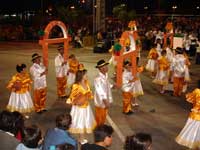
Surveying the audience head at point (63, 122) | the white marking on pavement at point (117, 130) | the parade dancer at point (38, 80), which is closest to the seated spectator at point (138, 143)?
the audience head at point (63, 122)

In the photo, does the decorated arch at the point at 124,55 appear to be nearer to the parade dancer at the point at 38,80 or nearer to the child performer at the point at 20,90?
the parade dancer at the point at 38,80

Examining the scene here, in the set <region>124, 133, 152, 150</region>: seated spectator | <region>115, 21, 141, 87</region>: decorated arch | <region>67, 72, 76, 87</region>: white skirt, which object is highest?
<region>115, 21, 141, 87</region>: decorated arch

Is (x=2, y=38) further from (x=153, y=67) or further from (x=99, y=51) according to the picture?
(x=153, y=67)

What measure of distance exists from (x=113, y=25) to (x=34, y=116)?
24.3 metres

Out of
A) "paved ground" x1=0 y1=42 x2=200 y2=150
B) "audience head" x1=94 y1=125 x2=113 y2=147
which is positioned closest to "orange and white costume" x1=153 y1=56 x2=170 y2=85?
"paved ground" x1=0 y1=42 x2=200 y2=150

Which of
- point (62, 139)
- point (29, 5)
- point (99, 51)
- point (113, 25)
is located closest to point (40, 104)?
point (62, 139)

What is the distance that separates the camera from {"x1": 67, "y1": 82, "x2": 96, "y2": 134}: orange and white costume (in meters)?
9.09

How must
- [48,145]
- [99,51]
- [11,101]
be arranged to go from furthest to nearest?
[99,51] < [11,101] < [48,145]

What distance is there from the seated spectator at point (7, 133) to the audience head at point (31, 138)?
1.02 feet

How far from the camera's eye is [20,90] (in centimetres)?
1133

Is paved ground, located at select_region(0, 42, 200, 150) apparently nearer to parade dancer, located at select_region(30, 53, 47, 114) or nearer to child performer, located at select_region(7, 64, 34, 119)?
parade dancer, located at select_region(30, 53, 47, 114)

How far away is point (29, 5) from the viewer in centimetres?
5644

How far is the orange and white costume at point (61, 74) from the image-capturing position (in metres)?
13.5

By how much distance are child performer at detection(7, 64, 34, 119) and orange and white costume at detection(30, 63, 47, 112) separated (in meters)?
0.47
